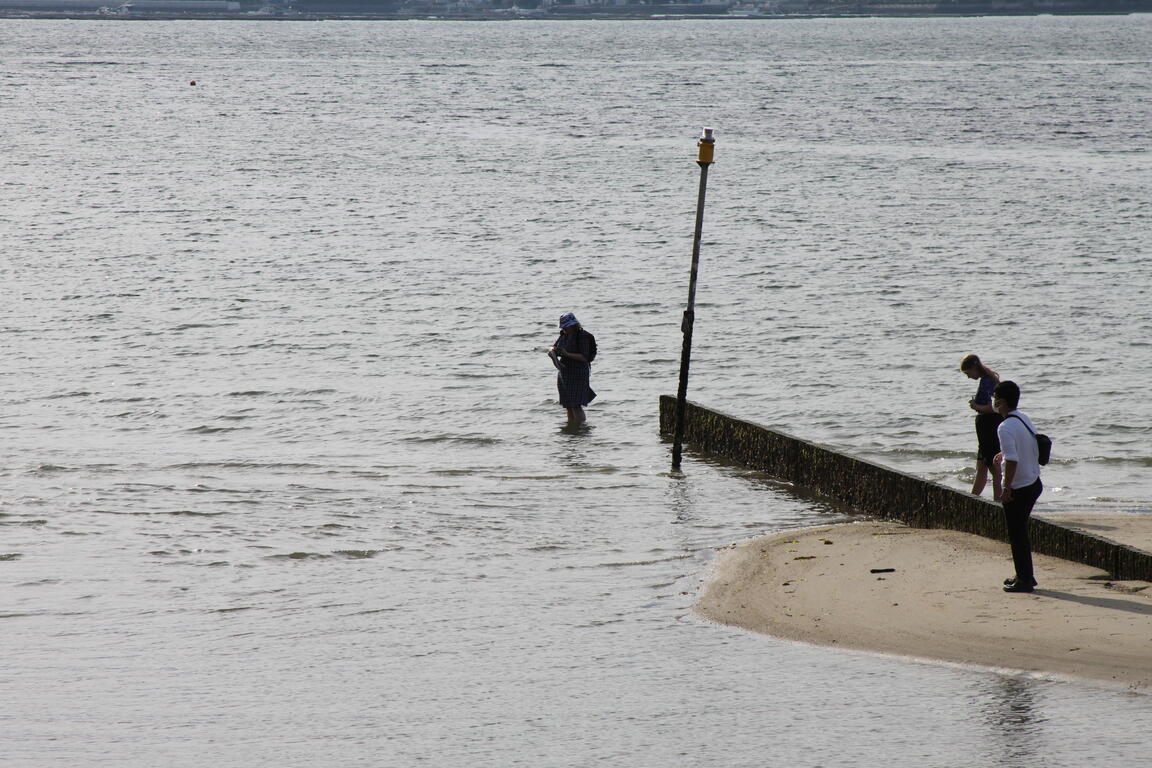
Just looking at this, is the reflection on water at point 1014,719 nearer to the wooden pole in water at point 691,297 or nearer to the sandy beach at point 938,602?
the sandy beach at point 938,602

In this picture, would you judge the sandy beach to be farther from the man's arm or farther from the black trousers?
the man's arm

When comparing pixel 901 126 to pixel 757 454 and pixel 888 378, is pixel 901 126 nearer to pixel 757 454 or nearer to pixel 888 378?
pixel 888 378

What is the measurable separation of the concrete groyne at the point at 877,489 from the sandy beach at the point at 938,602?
0.47 feet

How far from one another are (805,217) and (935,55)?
361ft

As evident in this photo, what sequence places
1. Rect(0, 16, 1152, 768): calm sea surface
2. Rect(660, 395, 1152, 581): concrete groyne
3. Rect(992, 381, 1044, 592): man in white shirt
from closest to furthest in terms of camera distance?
Rect(0, 16, 1152, 768): calm sea surface
Rect(992, 381, 1044, 592): man in white shirt
Rect(660, 395, 1152, 581): concrete groyne

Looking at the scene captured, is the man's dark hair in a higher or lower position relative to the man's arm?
higher

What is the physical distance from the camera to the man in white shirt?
9.48 m

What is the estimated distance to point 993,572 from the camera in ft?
34.4

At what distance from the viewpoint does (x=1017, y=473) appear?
31.5 feet

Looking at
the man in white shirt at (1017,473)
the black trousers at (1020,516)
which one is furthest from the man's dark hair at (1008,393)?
the black trousers at (1020,516)

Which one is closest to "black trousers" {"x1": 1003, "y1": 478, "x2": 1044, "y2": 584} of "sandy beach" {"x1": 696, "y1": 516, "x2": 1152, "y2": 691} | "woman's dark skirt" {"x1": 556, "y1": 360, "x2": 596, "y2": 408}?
"sandy beach" {"x1": 696, "y1": 516, "x2": 1152, "y2": 691}

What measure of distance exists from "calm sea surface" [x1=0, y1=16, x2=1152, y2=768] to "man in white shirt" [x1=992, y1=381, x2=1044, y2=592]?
1526mm

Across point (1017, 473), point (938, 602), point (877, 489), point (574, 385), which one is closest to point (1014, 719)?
point (938, 602)

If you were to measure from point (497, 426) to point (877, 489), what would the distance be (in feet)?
22.6
